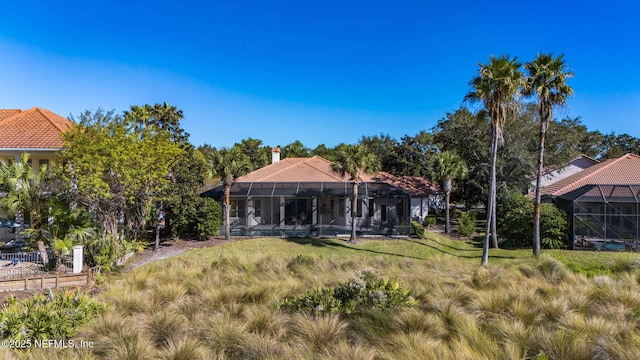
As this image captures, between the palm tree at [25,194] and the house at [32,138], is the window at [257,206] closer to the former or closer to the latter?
the house at [32,138]

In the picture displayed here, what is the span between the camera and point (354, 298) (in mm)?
6637

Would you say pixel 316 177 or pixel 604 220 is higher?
pixel 316 177

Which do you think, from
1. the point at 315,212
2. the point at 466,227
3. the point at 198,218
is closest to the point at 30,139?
the point at 198,218

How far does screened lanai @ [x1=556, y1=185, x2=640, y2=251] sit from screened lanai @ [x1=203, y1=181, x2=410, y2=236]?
924 cm

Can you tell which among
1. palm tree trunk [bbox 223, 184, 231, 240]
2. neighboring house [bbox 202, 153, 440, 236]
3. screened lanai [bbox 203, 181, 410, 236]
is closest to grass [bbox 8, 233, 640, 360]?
palm tree trunk [bbox 223, 184, 231, 240]

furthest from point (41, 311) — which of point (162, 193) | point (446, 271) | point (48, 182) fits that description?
point (162, 193)

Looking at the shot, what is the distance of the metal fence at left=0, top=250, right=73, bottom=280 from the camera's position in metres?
11.8

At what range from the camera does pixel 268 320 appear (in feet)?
18.2

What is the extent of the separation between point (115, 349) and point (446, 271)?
27.4 ft

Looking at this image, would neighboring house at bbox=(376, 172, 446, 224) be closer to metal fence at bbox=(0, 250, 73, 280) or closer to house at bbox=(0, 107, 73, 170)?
metal fence at bbox=(0, 250, 73, 280)

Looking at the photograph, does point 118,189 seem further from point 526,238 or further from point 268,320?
point 526,238

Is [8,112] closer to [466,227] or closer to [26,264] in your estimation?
[26,264]

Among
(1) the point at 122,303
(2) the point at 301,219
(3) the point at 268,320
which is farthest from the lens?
(2) the point at 301,219

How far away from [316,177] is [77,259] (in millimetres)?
16786
